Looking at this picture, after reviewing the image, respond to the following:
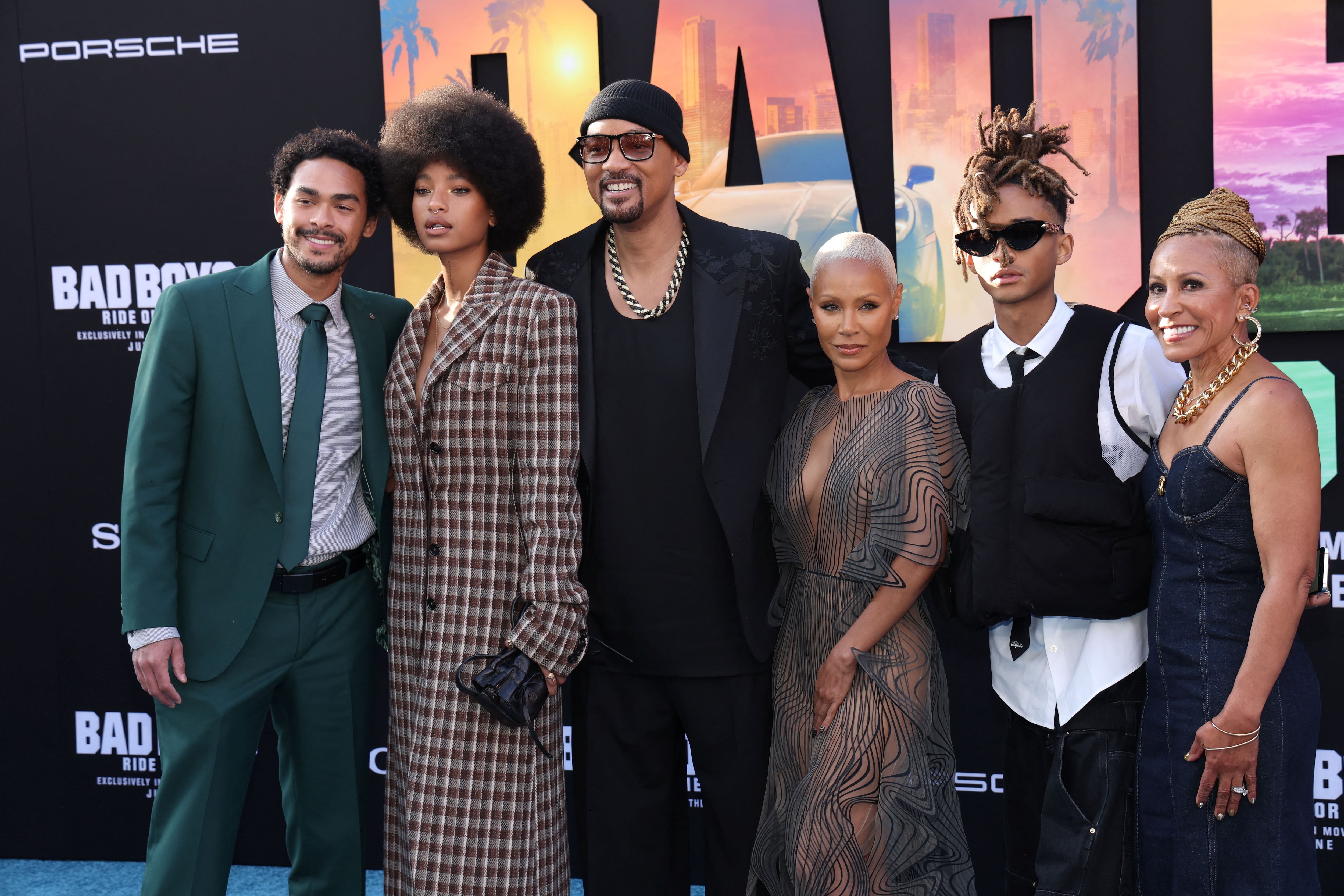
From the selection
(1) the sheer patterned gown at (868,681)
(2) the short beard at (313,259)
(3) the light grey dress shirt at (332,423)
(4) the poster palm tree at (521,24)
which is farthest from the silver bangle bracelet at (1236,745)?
(4) the poster palm tree at (521,24)

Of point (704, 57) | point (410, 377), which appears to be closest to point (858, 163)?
point (704, 57)

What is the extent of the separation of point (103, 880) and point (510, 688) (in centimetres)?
275

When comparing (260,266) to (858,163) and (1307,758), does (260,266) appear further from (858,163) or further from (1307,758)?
(1307,758)

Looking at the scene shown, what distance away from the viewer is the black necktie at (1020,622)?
2342 mm

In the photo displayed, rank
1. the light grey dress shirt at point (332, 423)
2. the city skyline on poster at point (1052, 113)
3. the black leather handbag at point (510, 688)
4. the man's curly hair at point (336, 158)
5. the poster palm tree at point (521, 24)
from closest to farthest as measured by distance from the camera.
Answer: the black leather handbag at point (510, 688)
the light grey dress shirt at point (332, 423)
the man's curly hair at point (336, 158)
the city skyline on poster at point (1052, 113)
the poster palm tree at point (521, 24)

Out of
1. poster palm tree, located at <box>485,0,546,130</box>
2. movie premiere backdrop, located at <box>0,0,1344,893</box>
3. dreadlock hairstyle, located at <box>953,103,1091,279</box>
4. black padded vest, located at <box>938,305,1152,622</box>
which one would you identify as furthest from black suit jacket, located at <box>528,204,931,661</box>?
poster palm tree, located at <box>485,0,546,130</box>

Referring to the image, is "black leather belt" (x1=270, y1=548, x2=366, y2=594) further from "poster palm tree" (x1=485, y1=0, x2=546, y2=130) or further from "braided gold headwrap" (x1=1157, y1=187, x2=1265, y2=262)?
"braided gold headwrap" (x1=1157, y1=187, x2=1265, y2=262)

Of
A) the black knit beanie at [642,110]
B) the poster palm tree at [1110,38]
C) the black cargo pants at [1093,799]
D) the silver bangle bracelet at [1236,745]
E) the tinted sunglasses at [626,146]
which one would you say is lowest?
the black cargo pants at [1093,799]

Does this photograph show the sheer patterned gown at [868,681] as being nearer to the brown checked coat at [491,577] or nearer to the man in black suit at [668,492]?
the man in black suit at [668,492]

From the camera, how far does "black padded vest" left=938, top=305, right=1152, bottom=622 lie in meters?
2.22

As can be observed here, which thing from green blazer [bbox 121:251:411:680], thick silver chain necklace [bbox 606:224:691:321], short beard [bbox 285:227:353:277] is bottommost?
green blazer [bbox 121:251:411:680]

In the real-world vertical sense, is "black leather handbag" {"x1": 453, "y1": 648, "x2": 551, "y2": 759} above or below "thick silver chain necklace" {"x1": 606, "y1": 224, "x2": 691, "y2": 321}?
below

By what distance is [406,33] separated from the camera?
3666mm

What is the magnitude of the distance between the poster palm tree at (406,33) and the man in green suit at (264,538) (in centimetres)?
117
